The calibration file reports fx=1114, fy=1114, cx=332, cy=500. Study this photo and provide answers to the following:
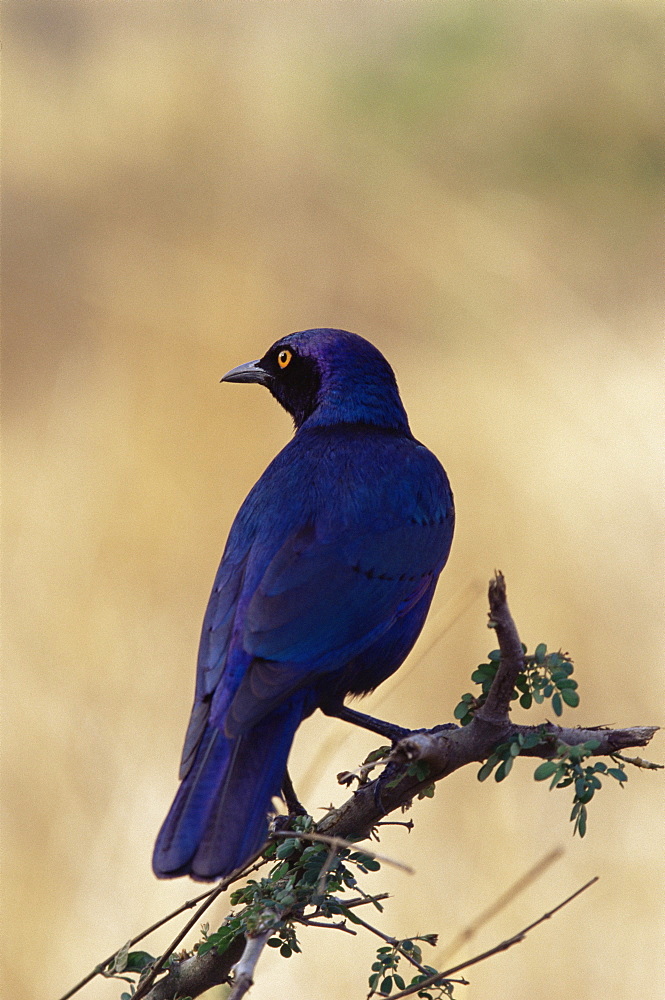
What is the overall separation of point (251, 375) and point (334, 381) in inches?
20.6

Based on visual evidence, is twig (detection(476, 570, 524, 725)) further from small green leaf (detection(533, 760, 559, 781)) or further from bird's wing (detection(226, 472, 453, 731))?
bird's wing (detection(226, 472, 453, 731))

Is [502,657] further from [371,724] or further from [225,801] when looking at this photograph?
[371,724]

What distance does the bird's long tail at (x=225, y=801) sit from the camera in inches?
104

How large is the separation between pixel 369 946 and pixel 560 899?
2.96 feet

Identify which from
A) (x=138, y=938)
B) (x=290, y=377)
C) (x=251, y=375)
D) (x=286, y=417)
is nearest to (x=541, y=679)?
(x=138, y=938)

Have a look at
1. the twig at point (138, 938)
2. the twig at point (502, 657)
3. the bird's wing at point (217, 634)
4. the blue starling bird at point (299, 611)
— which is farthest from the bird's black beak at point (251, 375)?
the twig at point (138, 938)

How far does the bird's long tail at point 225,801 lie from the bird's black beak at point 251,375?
179 centimetres

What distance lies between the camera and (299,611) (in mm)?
3193

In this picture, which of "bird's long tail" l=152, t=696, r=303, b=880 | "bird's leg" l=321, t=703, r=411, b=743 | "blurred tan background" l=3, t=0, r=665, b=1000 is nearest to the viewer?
"bird's long tail" l=152, t=696, r=303, b=880

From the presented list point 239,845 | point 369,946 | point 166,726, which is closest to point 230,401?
point 166,726

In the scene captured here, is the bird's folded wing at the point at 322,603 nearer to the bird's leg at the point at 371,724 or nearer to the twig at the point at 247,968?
the bird's leg at the point at 371,724

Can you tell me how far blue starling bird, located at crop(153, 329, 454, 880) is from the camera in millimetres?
2795

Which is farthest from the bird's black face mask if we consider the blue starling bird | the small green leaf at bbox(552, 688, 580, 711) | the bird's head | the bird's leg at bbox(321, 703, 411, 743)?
the small green leaf at bbox(552, 688, 580, 711)

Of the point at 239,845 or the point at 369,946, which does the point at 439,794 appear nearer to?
the point at 369,946
